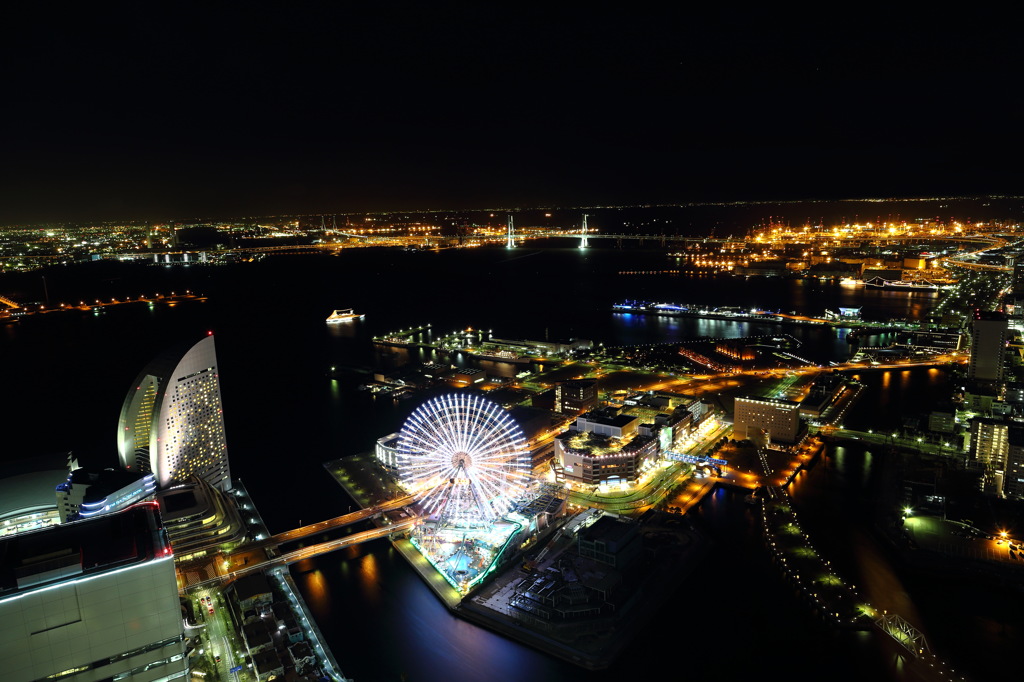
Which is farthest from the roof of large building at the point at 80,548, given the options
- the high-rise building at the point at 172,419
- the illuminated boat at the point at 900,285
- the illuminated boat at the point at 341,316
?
the illuminated boat at the point at 900,285

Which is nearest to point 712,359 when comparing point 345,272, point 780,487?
point 780,487

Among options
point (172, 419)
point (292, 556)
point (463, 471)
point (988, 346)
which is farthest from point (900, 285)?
point (172, 419)

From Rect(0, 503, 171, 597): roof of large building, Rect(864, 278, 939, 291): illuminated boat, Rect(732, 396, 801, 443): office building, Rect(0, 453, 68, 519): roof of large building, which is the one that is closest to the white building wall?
Rect(0, 503, 171, 597): roof of large building

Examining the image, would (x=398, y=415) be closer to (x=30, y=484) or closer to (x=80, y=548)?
(x=30, y=484)

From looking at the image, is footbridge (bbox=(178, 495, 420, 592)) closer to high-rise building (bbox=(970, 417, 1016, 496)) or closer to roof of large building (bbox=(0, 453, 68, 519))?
roof of large building (bbox=(0, 453, 68, 519))

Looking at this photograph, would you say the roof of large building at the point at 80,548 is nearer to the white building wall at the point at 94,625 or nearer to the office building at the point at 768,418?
the white building wall at the point at 94,625

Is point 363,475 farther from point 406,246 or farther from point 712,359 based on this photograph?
point 406,246
